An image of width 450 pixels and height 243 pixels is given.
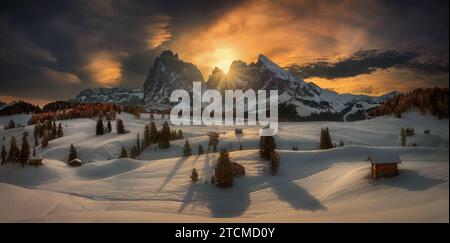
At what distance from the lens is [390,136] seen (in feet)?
364

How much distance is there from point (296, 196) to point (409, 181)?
13.9 m

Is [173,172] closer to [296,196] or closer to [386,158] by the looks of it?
[296,196]

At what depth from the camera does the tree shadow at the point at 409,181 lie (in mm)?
27828

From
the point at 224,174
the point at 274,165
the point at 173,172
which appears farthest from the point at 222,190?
the point at 173,172

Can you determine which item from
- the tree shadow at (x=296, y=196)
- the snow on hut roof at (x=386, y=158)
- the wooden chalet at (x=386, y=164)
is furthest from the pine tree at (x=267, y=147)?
the snow on hut roof at (x=386, y=158)

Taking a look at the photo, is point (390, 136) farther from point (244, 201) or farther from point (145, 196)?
point (145, 196)

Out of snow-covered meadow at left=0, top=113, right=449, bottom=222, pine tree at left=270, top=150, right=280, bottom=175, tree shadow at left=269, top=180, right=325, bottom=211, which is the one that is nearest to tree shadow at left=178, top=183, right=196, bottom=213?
snow-covered meadow at left=0, top=113, right=449, bottom=222

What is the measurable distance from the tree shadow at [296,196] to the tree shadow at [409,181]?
22.3 feet

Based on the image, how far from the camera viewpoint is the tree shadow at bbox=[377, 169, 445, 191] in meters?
27.8

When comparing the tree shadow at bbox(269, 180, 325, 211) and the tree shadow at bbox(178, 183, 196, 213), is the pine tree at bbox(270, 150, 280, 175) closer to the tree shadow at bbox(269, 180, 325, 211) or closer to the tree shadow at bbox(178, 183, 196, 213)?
the tree shadow at bbox(269, 180, 325, 211)

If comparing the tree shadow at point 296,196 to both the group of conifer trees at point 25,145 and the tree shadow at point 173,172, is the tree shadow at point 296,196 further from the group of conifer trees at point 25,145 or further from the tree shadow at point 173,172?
the group of conifer trees at point 25,145
